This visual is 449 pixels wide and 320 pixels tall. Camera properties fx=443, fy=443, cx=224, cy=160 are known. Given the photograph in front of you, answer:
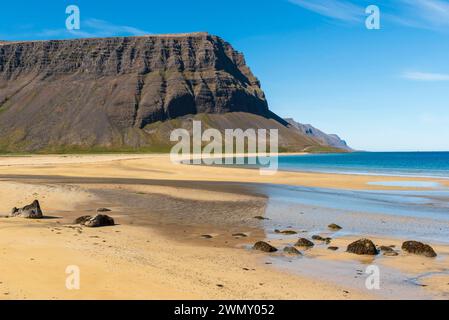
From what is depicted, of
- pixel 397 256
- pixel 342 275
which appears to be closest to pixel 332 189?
pixel 397 256

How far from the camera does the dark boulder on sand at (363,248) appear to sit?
660 inches

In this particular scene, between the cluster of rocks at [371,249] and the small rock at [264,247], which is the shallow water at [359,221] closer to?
the cluster of rocks at [371,249]

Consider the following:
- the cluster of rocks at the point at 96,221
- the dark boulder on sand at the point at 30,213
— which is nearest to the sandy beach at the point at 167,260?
the cluster of rocks at the point at 96,221

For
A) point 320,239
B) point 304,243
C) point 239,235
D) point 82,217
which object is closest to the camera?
point 304,243

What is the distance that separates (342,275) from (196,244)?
6.54m

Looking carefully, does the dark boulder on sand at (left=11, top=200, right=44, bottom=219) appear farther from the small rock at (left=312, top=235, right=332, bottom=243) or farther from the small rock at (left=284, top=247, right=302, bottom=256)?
the small rock at (left=312, top=235, right=332, bottom=243)

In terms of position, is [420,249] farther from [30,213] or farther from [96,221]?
[30,213]

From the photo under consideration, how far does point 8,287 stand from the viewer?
1093cm

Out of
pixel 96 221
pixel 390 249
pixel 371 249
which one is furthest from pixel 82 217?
pixel 390 249

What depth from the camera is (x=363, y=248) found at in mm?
16828

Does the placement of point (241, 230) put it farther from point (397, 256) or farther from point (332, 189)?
point (332, 189)

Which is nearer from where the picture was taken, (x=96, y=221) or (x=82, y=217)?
(x=96, y=221)

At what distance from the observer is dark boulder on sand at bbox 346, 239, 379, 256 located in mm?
16766

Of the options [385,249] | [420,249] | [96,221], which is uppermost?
[96,221]
